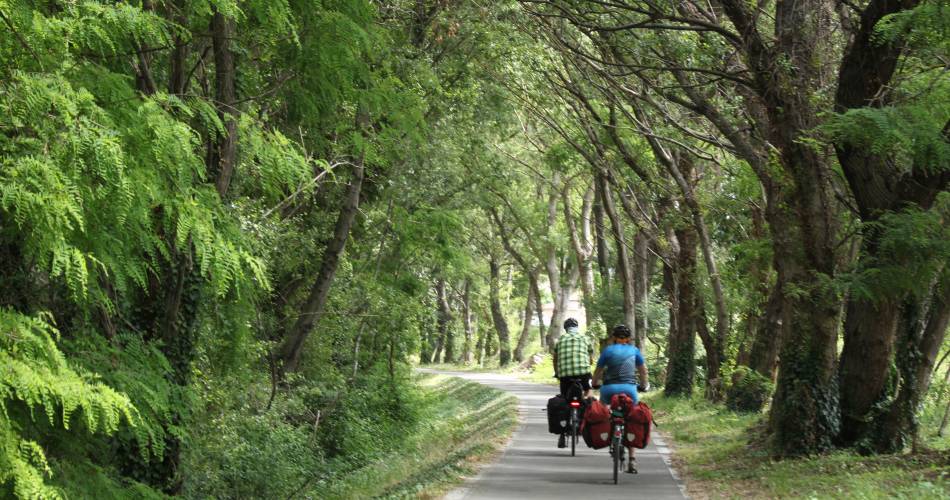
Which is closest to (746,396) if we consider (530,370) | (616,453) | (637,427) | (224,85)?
(637,427)

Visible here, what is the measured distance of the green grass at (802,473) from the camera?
13.0 meters

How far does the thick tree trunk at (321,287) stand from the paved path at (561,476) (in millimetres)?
4407

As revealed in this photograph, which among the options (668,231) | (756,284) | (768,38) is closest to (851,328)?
(768,38)

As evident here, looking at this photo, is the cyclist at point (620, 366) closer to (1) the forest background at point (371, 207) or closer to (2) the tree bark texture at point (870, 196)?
(1) the forest background at point (371, 207)

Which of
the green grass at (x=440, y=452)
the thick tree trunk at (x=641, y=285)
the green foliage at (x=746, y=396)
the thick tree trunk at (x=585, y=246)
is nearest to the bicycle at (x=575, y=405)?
the green grass at (x=440, y=452)

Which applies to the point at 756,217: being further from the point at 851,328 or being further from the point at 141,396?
the point at 141,396

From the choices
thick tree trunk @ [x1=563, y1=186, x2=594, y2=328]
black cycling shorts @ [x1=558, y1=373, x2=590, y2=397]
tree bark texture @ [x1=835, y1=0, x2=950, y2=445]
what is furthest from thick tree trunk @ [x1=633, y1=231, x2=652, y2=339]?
tree bark texture @ [x1=835, y1=0, x2=950, y2=445]

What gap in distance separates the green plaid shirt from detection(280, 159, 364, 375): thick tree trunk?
17.1 ft

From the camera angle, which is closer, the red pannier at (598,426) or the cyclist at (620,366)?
the cyclist at (620,366)

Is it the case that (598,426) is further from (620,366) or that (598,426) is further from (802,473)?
(802,473)

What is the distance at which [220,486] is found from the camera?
17953 millimetres

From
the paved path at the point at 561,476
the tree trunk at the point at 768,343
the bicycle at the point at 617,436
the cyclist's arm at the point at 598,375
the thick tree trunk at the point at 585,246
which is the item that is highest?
the thick tree trunk at the point at 585,246

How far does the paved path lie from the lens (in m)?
14.0

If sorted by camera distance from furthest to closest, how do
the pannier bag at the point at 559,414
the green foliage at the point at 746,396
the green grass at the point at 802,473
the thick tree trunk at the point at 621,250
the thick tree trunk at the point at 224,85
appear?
the thick tree trunk at the point at 621,250
the green foliage at the point at 746,396
the pannier bag at the point at 559,414
the green grass at the point at 802,473
the thick tree trunk at the point at 224,85
